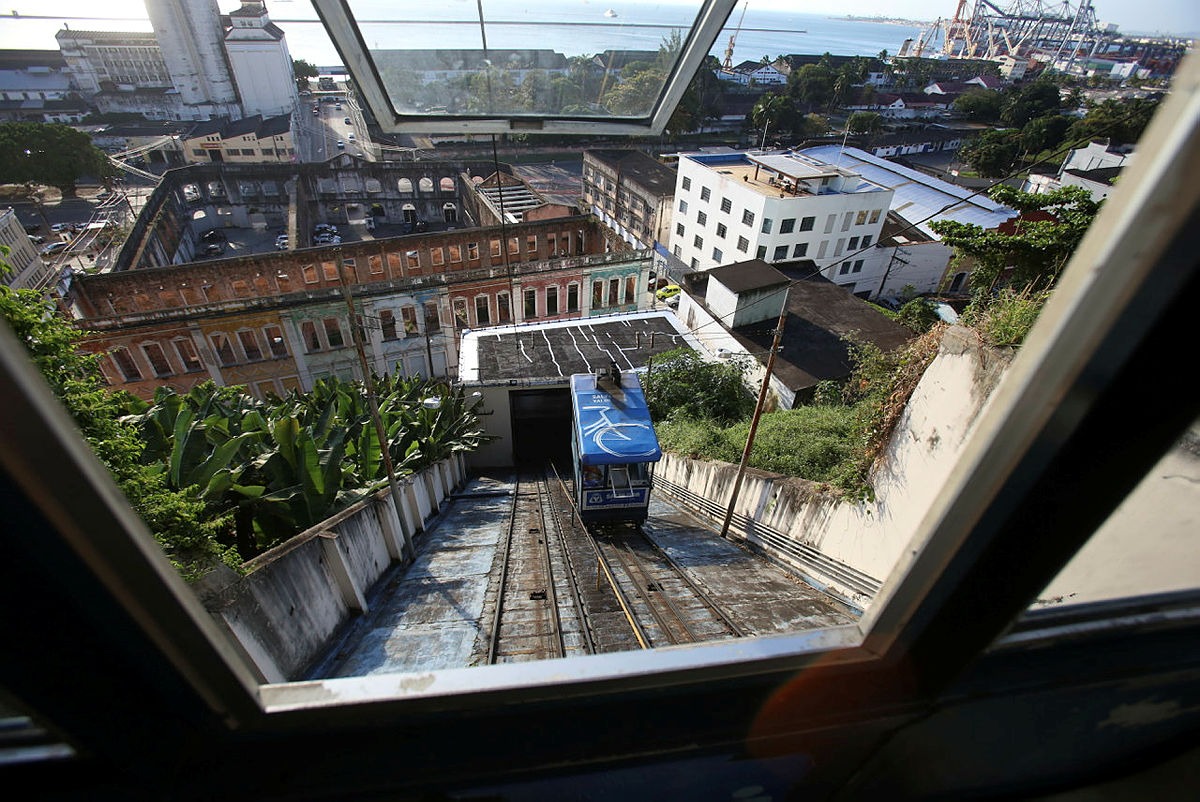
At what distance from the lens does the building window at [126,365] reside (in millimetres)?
17531

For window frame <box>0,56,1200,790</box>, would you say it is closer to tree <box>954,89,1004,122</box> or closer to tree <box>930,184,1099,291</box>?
tree <box>930,184,1099,291</box>

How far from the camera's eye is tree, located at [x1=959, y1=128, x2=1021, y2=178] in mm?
43312

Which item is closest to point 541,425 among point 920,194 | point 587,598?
point 587,598

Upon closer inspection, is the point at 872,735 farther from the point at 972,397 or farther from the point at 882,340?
the point at 882,340

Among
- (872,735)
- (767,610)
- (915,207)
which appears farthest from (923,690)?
(915,207)

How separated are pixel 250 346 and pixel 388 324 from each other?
4.82m

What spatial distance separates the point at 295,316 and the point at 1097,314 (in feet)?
72.6

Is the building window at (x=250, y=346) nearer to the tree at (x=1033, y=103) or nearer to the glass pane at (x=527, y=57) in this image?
the glass pane at (x=527, y=57)

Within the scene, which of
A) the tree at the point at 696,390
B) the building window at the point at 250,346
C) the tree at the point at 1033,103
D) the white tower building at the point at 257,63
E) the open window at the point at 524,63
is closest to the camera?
the open window at the point at 524,63

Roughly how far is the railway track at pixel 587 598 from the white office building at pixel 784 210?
63.1 ft

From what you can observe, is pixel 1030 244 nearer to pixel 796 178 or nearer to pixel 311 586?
pixel 311 586

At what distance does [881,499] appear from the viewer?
5.88 m

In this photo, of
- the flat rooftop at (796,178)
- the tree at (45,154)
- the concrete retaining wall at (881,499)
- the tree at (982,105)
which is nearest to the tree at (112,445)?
the concrete retaining wall at (881,499)

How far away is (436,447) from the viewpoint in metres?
10.1
